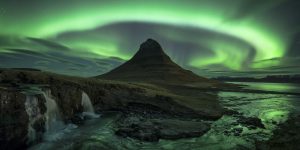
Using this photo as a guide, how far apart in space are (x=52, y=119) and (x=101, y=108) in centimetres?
1070

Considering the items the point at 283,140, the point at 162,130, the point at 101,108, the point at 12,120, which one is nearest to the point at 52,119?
the point at 12,120

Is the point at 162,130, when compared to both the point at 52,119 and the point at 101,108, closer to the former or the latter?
the point at 52,119

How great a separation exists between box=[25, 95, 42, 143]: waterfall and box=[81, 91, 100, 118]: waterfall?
9.77 m

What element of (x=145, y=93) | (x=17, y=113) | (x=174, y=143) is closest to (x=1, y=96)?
(x=17, y=113)

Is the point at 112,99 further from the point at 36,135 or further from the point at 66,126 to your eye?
the point at 36,135

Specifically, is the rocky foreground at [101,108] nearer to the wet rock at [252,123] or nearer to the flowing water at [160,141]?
the flowing water at [160,141]

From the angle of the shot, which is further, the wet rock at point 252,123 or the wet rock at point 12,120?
the wet rock at point 252,123

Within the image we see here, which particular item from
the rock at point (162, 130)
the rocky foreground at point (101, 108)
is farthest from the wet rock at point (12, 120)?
the rock at point (162, 130)

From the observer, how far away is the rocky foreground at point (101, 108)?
20.5 meters

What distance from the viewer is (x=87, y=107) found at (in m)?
35.2

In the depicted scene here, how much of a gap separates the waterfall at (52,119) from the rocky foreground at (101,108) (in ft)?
2.33

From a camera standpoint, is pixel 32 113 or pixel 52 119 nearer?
pixel 32 113

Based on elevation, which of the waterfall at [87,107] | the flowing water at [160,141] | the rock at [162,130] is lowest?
the flowing water at [160,141]

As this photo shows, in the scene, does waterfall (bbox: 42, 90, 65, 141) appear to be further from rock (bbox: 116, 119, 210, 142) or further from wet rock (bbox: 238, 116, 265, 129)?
wet rock (bbox: 238, 116, 265, 129)
